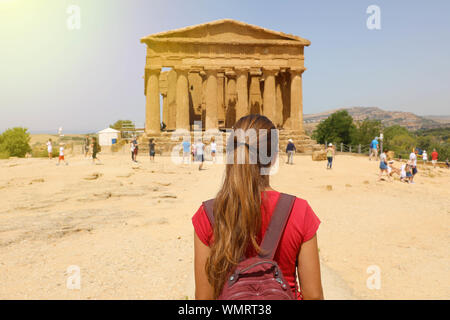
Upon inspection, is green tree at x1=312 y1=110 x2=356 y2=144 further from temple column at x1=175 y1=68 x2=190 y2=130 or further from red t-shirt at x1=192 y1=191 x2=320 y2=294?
red t-shirt at x1=192 y1=191 x2=320 y2=294

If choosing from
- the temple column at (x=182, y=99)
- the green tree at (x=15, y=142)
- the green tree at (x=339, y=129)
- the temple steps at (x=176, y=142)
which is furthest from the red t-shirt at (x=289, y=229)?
the green tree at (x=339, y=129)

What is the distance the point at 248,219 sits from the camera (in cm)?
201

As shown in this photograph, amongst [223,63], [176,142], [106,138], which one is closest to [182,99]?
[176,142]

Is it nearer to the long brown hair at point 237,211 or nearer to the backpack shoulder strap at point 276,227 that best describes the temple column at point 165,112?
the long brown hair at point 237,211

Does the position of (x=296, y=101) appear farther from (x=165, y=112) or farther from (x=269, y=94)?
(x=165, y=112)

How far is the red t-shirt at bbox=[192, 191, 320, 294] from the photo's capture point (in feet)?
6.64

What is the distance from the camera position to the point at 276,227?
6.55 ft

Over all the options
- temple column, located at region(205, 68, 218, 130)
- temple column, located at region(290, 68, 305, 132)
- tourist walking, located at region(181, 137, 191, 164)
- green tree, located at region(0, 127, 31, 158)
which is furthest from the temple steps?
green tree, located at region(0, 127, 31, 158)

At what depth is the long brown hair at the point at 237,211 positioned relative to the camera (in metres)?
2.00

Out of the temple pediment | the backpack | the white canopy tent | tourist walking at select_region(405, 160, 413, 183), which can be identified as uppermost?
the temple pediment

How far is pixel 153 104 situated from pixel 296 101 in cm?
1566

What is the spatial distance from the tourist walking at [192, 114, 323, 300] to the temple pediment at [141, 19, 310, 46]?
3415 cm

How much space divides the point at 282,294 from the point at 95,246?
690 centimetres
